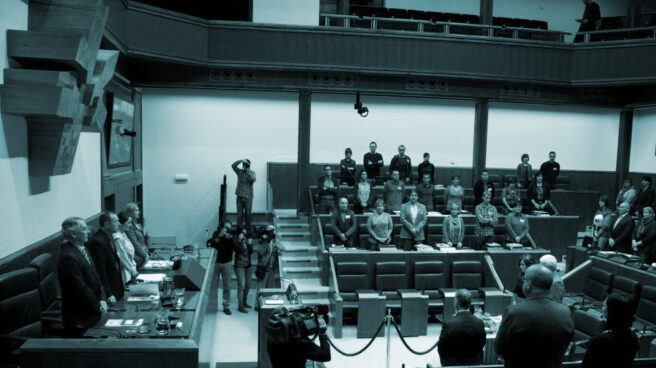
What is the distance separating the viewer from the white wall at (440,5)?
13.2m

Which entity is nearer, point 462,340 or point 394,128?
point 462,340

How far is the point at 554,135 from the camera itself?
12602mm

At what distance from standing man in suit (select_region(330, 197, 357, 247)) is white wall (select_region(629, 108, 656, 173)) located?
811 centimetres

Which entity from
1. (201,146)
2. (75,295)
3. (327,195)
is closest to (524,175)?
(327,195)

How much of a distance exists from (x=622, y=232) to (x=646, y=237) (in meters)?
0.39

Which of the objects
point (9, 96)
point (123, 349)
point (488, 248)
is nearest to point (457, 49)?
point (488, 248)

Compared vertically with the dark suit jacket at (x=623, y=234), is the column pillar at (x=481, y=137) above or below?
above

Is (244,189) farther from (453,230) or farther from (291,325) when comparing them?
(291,325)

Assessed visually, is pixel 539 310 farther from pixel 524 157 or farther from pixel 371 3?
pixel 371 3

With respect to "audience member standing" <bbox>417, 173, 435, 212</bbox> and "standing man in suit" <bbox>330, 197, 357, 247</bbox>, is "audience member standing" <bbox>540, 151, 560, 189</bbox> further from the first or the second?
"standing man in suit" <bbox>330, 197, 357, 247</bbox>

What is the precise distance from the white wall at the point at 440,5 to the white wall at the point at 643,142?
4976mm

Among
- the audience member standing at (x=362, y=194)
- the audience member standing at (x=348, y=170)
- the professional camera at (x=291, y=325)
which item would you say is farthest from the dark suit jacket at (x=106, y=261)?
the audience member standing at (x=348, y=170)

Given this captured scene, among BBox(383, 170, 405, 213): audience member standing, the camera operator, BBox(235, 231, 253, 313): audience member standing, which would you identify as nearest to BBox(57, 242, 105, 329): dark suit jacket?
the camera operator

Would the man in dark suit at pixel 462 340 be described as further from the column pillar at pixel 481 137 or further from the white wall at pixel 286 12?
the column pillar at pixel 481 137
